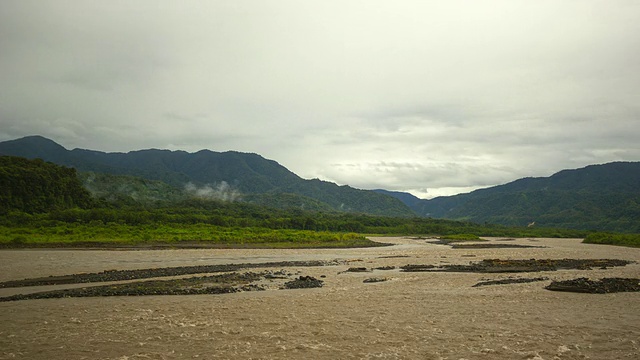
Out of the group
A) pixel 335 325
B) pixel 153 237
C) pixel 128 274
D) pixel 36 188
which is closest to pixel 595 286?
pixel 335 325

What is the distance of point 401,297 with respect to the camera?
27641 millimetres

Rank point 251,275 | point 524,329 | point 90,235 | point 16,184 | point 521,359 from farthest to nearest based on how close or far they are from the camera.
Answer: point 16,184, point 90,235, point 251,275, point 524,329, point 521,359

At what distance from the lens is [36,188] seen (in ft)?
334

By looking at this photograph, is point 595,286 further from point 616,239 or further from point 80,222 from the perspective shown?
point 80,222

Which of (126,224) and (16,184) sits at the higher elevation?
(16,184)

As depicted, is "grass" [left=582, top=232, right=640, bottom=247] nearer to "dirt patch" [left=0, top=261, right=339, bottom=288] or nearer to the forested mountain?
"dirt patch" [left=0, top=261, right=339, bottom=288]

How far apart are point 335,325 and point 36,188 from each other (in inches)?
4169

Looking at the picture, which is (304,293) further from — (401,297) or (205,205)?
(205,205)

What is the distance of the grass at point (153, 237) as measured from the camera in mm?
65000

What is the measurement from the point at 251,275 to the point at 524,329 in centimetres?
2386

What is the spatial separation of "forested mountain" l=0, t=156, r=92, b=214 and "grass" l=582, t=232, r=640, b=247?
126m

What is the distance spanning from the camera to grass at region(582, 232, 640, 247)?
89.6m

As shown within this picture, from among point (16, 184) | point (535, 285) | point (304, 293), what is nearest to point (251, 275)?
point (304, 293)

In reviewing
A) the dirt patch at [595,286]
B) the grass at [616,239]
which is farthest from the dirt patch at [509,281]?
the grass at [616,239]
